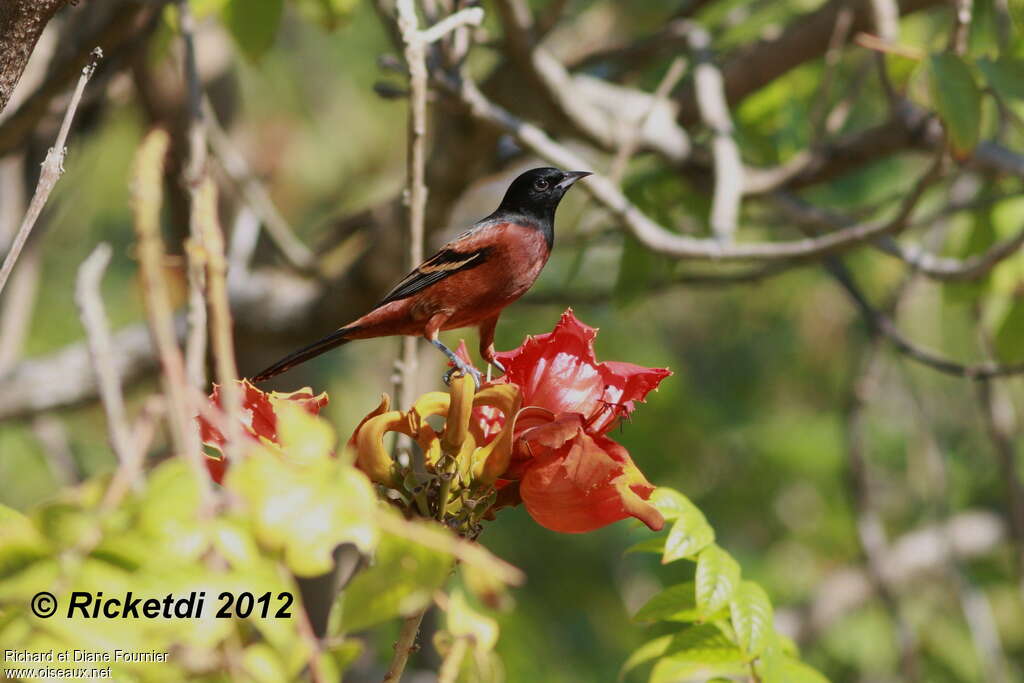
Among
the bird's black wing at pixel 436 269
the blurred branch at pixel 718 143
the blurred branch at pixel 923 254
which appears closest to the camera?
the bird's black wing at pixel 436 269

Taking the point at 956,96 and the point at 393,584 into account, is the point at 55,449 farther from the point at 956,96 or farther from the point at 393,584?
the point at 393,584

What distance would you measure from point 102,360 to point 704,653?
1.32 m

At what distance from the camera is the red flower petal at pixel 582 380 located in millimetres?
1747

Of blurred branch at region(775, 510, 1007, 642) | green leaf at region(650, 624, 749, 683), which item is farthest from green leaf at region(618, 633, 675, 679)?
blurred branch at region(775, 510, 1007, 642)

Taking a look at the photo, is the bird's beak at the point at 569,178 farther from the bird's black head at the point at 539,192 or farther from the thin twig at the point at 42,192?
the thin twig at the point at 42,192

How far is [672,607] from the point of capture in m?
2.00

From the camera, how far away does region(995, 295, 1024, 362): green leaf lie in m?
3.67

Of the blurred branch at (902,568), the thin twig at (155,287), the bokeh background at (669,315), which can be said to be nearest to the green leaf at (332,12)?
the bokeh background at (669,315)

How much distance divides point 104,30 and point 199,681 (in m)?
2.90

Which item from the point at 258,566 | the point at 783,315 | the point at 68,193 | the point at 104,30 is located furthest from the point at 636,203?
the point at 783,315

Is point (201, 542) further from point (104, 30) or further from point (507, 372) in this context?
point (104, 30)

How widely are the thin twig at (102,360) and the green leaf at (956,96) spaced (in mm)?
2251

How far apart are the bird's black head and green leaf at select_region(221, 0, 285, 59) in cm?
92

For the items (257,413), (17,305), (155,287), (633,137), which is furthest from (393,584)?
(17,305)
